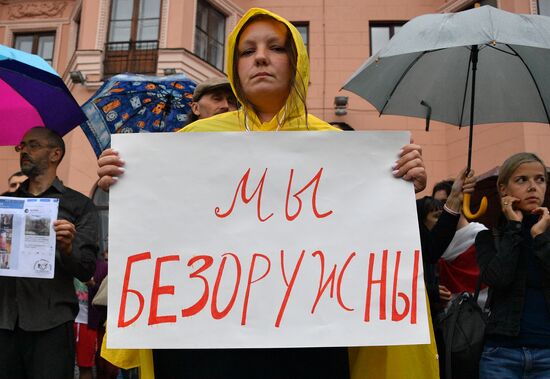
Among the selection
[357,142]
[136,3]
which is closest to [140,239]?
[357,142]

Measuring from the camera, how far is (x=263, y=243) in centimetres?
154

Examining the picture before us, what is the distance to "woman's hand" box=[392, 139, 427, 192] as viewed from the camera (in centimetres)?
157

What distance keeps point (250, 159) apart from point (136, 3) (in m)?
11.2

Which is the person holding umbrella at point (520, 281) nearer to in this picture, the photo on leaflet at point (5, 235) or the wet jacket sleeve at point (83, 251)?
the wet jacket sleeve at point (83, 251)

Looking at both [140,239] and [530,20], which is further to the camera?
[530,20]

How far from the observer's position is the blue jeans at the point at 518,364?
7.54 ft

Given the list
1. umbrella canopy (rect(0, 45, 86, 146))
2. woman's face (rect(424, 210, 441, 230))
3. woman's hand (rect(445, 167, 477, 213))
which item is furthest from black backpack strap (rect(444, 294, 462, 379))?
umbrella canopy (rect(0, 45, 86, 146))

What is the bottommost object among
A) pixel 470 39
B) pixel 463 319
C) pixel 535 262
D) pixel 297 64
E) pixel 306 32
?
pixel 463 319

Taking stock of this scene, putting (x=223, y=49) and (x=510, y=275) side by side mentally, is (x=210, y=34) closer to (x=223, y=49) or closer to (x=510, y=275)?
(x=223, y=49)

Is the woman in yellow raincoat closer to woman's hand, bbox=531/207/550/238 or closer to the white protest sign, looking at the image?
the white protest sign

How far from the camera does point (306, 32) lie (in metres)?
12.5

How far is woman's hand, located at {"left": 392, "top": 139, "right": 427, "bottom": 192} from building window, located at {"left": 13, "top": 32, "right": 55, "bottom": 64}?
1404cm

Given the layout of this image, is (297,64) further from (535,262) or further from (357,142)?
(535,262)

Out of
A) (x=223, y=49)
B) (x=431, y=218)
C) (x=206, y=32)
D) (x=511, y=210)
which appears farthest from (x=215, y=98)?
(x=223, y=49)
